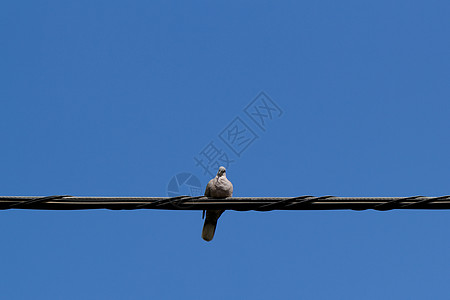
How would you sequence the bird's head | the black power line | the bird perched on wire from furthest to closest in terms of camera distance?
the bird's head
the bird perched on wire
the black power line

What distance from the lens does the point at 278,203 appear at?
4.86 meters

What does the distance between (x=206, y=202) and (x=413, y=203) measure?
1601 mm

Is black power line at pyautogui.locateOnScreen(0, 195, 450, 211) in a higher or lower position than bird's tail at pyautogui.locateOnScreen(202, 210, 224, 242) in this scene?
lower

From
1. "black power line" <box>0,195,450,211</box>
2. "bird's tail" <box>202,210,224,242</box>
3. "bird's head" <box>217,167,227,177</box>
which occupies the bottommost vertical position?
"black power line" <box>0,195,450,211</box>

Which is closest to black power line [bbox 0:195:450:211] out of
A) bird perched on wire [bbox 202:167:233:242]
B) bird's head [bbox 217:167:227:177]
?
bird perched on wire [bbox 202:167:233:242]

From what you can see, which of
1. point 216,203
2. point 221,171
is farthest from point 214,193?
point 216,203

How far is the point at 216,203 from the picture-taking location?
16.3ft

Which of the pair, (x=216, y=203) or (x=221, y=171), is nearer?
(x=216, y=203)

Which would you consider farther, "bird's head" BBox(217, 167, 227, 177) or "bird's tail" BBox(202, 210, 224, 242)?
"bird's head" BBox(217, 167, 227, 177)

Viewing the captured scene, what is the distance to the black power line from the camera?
15.6 feet

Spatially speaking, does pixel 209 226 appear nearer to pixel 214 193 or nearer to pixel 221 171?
pixel 214 193

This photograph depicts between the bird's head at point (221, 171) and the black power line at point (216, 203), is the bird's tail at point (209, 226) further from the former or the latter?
the black power line at point (216, 203)

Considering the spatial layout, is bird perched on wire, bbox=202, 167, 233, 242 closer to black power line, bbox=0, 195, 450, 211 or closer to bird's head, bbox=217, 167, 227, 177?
bird's head, bbox=217, 167, 227, 177

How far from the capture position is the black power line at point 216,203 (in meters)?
4.77
